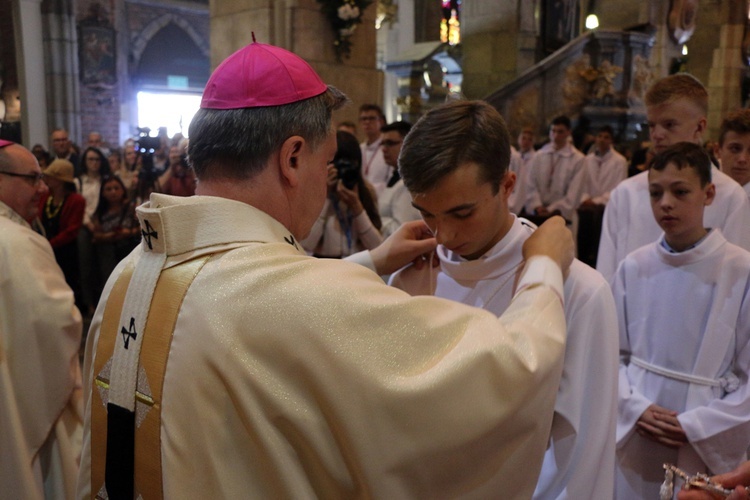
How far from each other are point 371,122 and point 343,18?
101cm

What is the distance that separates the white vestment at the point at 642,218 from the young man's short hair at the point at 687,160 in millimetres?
670

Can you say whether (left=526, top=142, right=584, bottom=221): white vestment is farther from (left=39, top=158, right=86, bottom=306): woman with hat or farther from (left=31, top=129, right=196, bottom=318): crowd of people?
(left=39, top=158, right=86, bottom=306): woman with hat

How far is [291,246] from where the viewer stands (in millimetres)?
1359

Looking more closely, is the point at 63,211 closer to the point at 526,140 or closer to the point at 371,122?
the point at 371,122

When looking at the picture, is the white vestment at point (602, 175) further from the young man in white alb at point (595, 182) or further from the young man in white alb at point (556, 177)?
the young man in white alb at point (556, 177)

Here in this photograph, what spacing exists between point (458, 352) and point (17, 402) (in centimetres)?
222

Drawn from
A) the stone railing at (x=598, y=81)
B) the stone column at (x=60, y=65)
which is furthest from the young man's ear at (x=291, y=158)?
the stone column at (x=60, y=65)

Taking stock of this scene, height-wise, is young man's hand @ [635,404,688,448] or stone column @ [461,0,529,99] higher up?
stone column @ [461,0,529,99]

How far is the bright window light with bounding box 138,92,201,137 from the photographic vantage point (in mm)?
21547

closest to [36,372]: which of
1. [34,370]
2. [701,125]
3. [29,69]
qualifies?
[34,370]

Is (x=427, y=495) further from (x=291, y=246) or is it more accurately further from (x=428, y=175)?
(x=428, y=175)

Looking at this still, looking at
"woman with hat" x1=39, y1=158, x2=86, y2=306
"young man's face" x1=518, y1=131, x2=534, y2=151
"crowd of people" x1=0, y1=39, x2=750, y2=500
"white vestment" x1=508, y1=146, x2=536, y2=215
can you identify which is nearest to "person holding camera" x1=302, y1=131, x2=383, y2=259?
"crowd of people" x1=0, y1=39, x2=750, y2=500

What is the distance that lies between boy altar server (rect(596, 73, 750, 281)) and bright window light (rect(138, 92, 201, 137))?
19090 mm

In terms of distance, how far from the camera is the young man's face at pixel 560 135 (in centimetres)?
859
